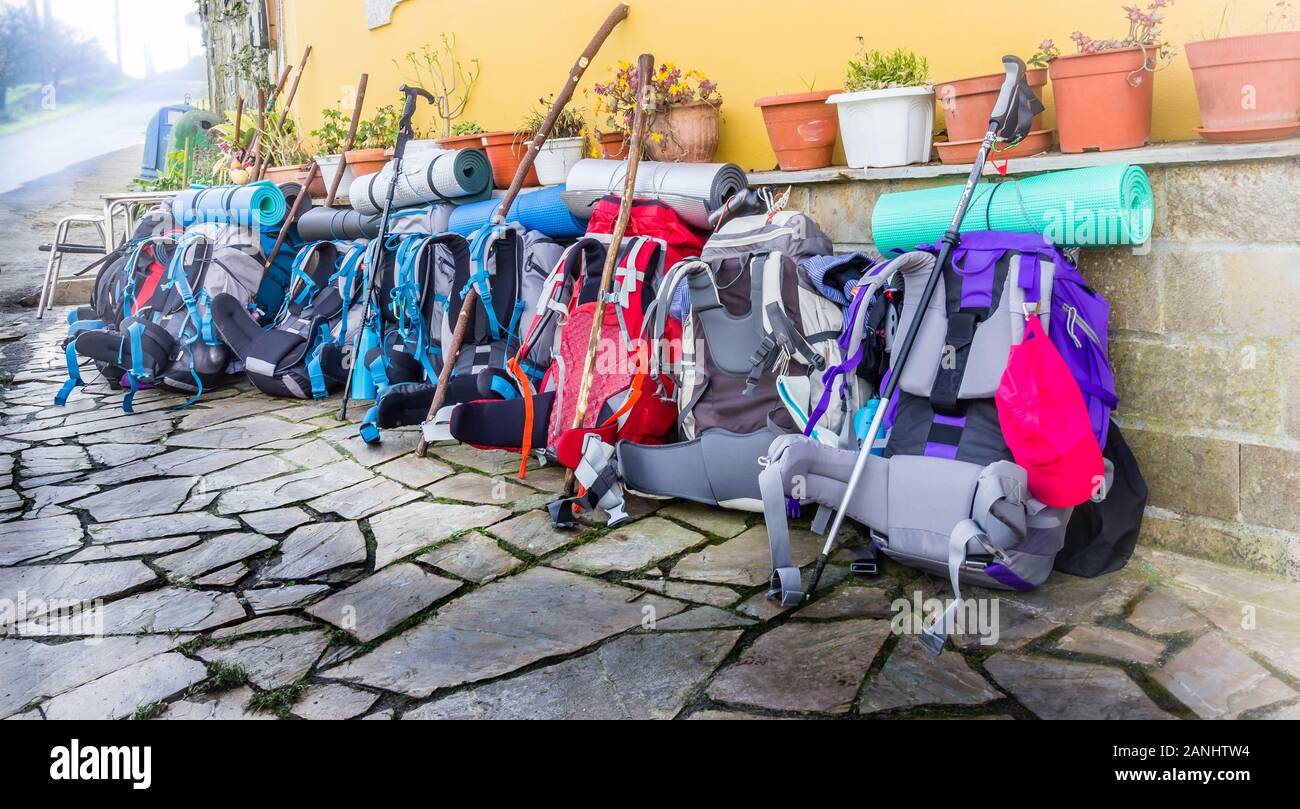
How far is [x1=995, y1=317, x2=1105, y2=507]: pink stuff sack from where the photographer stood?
2582 mm

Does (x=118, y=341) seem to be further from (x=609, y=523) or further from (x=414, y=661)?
(x=414, y=661)

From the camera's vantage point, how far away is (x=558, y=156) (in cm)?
511

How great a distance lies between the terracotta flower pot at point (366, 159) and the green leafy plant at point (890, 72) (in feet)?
11.5

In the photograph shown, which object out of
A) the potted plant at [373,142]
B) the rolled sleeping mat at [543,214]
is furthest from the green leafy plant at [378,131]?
the rolled sleeping mat at [543,214]

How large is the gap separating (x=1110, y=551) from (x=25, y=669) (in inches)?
115

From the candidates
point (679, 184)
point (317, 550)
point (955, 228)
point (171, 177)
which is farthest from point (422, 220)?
point (171, 177)

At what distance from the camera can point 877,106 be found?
11.6ft

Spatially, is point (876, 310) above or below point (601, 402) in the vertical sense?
above

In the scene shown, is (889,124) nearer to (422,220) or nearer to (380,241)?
(380,241)

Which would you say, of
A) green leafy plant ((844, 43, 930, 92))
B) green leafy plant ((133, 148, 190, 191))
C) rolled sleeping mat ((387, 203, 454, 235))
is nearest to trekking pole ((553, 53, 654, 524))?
green leafy plant ((844, 43, 930, 92))

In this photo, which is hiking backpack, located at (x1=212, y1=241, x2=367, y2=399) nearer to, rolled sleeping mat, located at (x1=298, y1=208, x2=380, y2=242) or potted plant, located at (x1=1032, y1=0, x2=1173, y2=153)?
rolled sleeping mat, located at (x1=298, y1=208, x2=380, y2=242)

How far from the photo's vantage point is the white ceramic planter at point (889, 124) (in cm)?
351

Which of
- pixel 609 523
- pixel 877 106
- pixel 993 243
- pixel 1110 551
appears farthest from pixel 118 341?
pixel 1110 551

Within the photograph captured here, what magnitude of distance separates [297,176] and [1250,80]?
6220 millimetres
